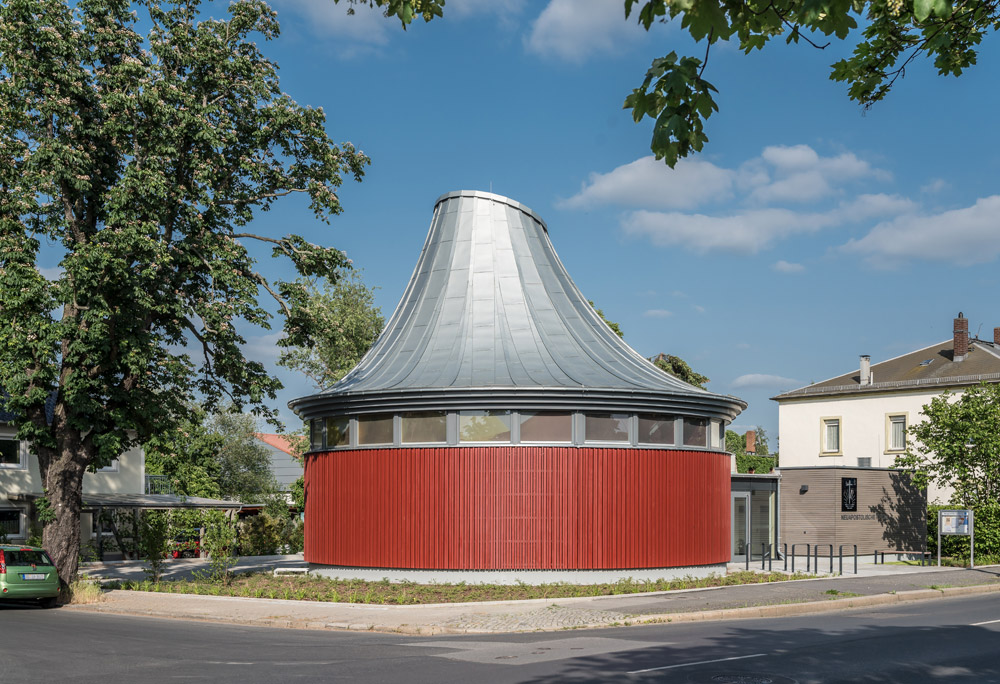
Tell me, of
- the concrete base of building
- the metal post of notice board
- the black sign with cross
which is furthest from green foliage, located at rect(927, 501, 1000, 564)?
the concrete base of building

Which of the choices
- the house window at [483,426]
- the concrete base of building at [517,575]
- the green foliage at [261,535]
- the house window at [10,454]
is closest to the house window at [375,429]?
the house window at [483,426]

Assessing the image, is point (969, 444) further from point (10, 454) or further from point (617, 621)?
point (10, 454)

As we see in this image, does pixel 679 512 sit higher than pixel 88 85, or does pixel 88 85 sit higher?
pixel 88 85

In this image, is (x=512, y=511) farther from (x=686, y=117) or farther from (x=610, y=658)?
(x=686, y=117)

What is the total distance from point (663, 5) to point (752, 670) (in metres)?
8.64

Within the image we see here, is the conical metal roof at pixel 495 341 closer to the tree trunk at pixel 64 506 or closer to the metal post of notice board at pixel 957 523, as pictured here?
the tree trunk at pixel 64 506

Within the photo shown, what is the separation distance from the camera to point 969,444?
3306cm

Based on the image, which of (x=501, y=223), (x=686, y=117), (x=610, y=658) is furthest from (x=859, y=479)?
(x=686, y=117)

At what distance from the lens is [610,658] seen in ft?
42.2

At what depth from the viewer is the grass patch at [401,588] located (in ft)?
69.3

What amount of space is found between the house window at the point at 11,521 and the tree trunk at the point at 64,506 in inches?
543

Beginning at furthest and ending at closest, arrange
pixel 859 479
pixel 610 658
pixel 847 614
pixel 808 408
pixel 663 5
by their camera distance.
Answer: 1. pixel 808 408
2. pixel 859 479
3. pixel 847 614
4. pixel 610 658
5. pixel 663 5

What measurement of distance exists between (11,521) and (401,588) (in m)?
21.1

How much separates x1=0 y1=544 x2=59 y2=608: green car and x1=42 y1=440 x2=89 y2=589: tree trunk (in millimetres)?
1918
